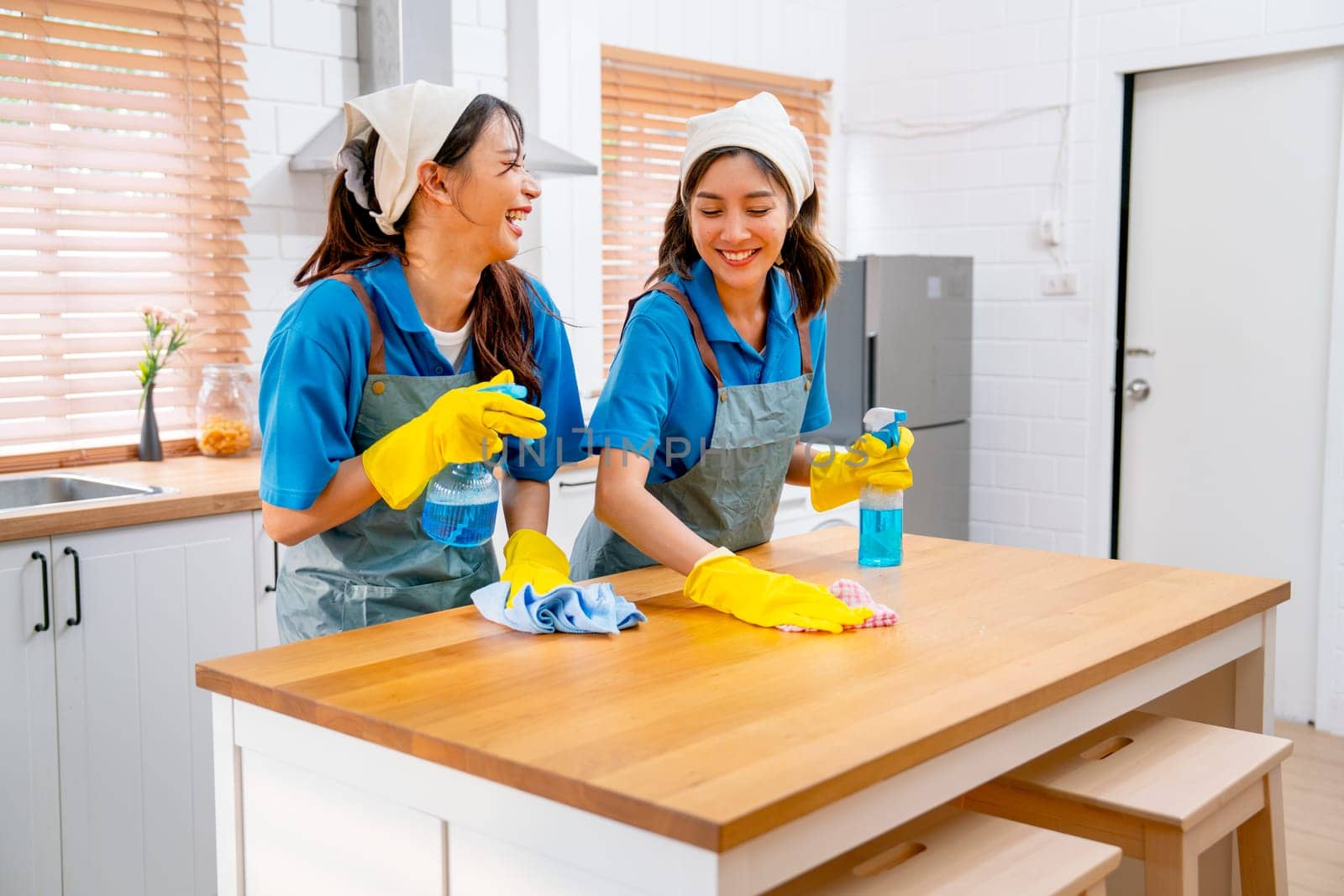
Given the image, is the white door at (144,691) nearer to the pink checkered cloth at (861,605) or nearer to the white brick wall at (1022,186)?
the pink checkered cloth at (861,605)

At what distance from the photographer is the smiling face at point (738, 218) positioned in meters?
2.03

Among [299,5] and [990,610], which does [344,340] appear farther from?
[299,5]

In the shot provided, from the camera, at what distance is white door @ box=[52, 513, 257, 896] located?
2572 mm

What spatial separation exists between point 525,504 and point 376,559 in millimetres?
259

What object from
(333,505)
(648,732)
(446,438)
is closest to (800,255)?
(446,438)

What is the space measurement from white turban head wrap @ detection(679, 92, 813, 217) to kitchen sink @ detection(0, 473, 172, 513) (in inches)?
61.7

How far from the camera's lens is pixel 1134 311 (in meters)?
4.43

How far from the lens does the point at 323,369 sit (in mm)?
1798

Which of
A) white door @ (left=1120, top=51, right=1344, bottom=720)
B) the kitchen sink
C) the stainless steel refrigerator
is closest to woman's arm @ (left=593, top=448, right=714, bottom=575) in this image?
the kitchen sink

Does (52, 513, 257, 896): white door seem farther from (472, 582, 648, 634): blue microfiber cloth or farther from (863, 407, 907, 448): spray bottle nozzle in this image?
(863, 407, 907, 448): spray bottle nozzle

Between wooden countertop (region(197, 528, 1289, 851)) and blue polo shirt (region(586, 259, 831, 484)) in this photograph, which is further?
blue polo shirt (region(586, 259, 831, 484))

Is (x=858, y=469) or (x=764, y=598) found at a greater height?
(x=858, y=469)

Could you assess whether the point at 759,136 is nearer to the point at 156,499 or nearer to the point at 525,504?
the point at 525,504

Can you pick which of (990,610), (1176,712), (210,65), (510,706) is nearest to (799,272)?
(990,610)
